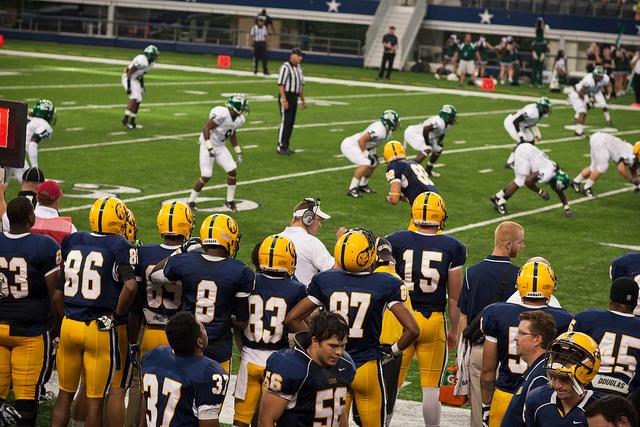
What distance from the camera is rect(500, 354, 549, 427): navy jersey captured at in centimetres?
560

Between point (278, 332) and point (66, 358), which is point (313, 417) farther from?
point (66, 358)

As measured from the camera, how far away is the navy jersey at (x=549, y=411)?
17.2 feet

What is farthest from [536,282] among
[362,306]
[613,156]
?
[613,156]

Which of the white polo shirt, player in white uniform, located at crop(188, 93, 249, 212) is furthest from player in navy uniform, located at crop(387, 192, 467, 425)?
player in white uniform, located at crop(188, 93, 249, 212)

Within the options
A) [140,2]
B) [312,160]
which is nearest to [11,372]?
[312,160]

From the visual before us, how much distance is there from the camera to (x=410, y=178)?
13070 mm

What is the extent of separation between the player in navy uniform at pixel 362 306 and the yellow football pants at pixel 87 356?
49.2 inches

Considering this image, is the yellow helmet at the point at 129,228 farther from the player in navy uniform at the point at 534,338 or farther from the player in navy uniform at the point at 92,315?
the player in navy uniform at the point at 534,338

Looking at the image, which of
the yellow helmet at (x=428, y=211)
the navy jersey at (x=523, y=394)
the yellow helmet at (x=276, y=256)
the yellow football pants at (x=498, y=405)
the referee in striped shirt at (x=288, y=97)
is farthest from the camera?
the referee in striped shirt at (x=288, y=97)

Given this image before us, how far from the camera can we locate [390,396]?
7520 mm

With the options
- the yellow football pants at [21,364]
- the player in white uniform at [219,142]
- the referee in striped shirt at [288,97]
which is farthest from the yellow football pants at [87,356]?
the referee in striped shirt at [288,97]

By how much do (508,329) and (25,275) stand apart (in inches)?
122

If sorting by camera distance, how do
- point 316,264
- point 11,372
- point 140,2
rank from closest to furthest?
point 11,372 < point 316,264 < point 140,2

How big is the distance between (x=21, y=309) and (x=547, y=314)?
338 centimetres
